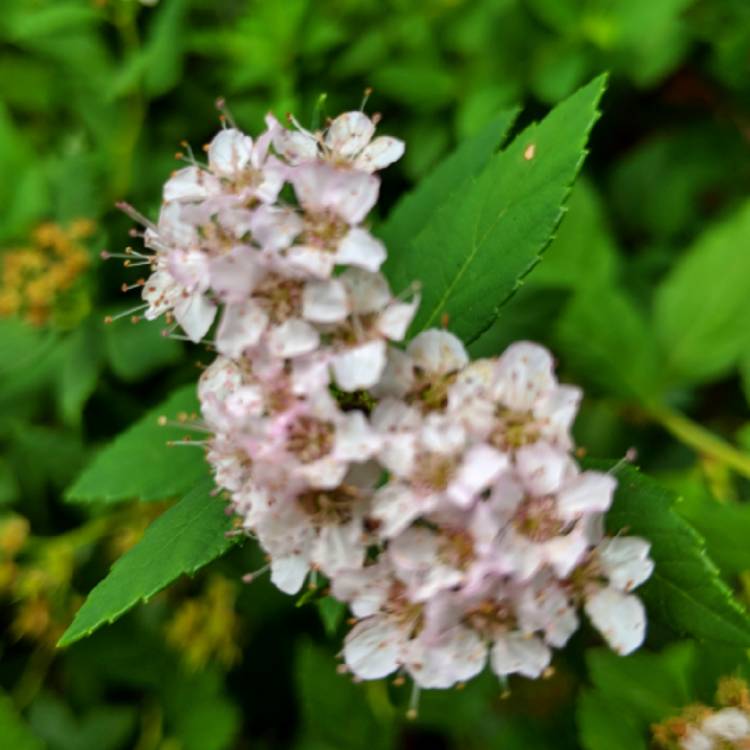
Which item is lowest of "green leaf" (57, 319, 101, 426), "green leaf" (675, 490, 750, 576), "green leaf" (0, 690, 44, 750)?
"green leaf" (0, 690, 44, 750)

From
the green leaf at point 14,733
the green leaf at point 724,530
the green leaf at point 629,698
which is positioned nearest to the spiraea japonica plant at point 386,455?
the green leaf at point 724,530

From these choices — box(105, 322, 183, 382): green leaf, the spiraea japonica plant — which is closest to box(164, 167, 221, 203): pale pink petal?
the spiraea japonica plant

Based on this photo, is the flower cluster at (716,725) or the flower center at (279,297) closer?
the flower center at (279,297)

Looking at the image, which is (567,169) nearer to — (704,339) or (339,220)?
(339,220)

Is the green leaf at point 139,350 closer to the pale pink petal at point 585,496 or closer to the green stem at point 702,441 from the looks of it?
the green stem at point 702,441

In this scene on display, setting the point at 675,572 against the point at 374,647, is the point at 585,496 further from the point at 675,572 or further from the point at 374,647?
the point at 374,647

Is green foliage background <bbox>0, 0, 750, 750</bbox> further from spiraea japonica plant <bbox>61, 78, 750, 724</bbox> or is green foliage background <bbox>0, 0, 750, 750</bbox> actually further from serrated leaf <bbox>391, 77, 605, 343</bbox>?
spiraea japonica plant <bbox>61, 78, 750, 724</bbox>
